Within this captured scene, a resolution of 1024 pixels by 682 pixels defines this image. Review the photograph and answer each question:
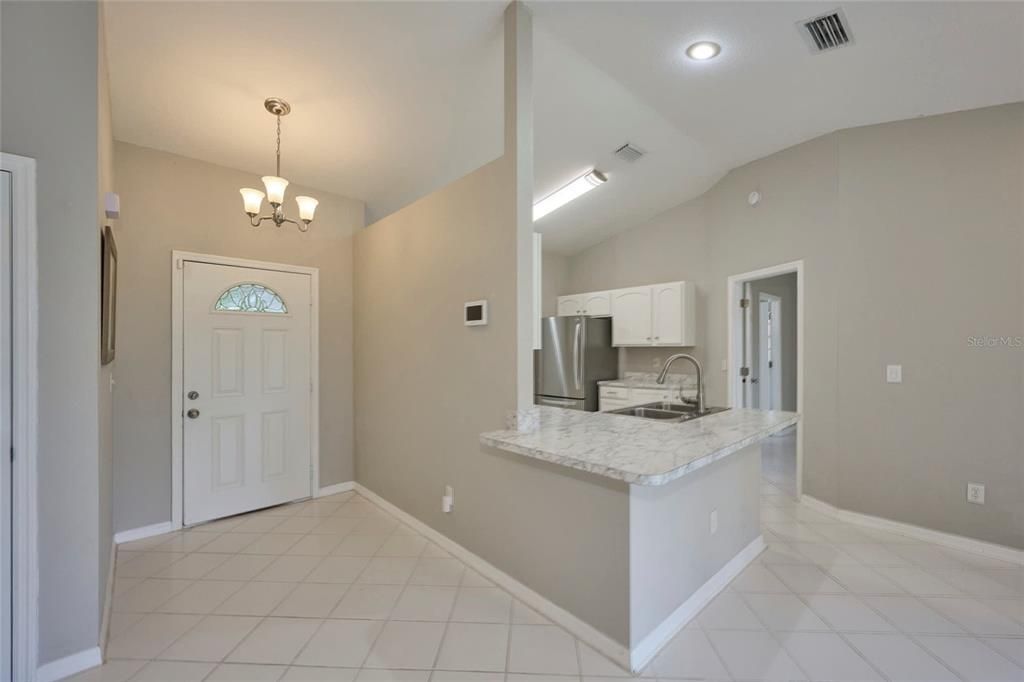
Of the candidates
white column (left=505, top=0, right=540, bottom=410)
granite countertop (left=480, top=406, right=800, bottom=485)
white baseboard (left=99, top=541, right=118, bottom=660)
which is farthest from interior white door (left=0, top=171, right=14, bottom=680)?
white column (left=505, top=0, right=540, bottom=410)

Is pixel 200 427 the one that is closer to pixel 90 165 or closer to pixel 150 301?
pixel 150 301

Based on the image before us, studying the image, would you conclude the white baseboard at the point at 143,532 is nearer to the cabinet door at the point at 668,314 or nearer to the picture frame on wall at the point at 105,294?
the picture frame on wall at the point at 105,294

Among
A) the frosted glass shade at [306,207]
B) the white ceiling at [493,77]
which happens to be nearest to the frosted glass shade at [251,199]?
the frosted glass shade at [306,207]

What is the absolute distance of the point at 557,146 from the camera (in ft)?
11.2

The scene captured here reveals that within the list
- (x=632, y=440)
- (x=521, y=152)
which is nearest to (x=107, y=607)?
(x=632, y=440)

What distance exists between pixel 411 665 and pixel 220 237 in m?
3.13

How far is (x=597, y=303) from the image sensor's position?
5391 millimetres

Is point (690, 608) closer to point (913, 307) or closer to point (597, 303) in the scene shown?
point (913, 307)

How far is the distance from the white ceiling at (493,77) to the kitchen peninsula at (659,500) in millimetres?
2009

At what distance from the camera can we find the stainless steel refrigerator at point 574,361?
5.06m

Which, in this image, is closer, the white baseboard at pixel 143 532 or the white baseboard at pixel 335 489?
the white baseboard at pixel 143 532

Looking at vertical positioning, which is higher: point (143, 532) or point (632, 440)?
point (632, 440)

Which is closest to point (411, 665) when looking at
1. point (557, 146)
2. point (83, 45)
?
point (83, 45)

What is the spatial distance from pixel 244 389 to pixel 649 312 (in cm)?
398
